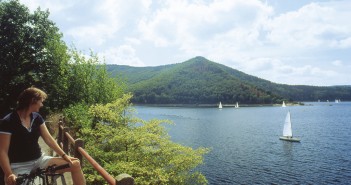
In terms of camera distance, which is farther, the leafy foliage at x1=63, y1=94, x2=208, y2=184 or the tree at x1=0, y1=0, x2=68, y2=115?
the tree at x1=0, y1=0, x2=68, y2=115

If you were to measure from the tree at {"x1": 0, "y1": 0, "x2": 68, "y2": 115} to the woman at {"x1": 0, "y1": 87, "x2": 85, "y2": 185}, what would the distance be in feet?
90.0

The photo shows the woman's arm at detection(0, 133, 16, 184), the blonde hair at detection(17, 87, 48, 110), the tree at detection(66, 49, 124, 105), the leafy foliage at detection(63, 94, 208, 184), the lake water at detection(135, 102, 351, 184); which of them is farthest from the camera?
the lake water at detection(135, 102, 351, 184)

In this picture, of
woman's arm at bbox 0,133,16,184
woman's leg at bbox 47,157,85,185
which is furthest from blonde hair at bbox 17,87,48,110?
woman's leg at bbox 47,157,85,185

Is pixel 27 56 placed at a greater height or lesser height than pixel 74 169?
greater

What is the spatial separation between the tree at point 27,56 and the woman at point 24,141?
2743 centimetres

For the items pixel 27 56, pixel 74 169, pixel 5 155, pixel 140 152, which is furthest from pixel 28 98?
pixel 27 56

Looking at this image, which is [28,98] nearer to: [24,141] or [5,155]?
[24,141]

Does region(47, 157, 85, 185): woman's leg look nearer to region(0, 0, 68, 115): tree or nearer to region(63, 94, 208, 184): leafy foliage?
region(63, 94, 208, 184): leafy foliage

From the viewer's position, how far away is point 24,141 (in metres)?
4.80

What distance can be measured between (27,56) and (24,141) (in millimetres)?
31646

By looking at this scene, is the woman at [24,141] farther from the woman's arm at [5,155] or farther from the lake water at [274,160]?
the lake water at [274,160]

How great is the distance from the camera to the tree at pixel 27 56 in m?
31.4

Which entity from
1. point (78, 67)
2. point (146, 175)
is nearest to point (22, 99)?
point (146, 175)

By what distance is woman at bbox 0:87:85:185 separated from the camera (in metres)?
4.51
